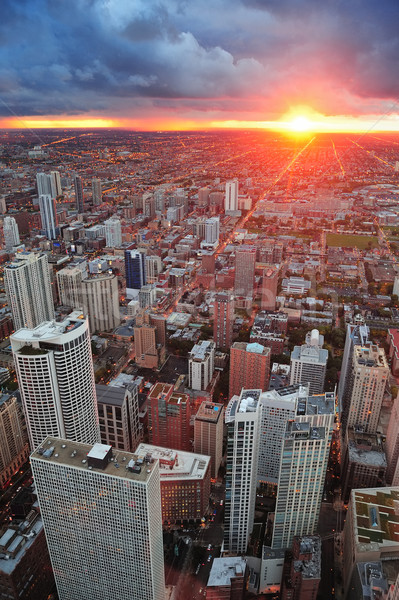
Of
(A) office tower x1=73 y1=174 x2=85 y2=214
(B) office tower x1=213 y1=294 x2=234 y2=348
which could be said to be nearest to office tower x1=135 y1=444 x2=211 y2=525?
(B) office tower x1=213 y1=294 x2=234 y2=348

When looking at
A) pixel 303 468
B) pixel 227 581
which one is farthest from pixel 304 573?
pixel 303 468

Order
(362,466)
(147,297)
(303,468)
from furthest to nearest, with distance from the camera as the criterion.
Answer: (147,297) → (362,466) → (303,468)

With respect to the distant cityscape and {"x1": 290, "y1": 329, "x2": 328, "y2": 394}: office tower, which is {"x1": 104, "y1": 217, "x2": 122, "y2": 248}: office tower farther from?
{"x1": 290, "y1": 329, "x2": 328, "y2": 394}: office tower

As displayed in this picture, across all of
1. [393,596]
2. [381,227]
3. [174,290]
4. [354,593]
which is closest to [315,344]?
[354,593]

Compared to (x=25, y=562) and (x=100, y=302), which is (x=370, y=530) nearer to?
(x=25, y=562)

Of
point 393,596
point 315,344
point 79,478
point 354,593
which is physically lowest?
point 354,593

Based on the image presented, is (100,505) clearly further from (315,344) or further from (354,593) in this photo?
(315,344)
